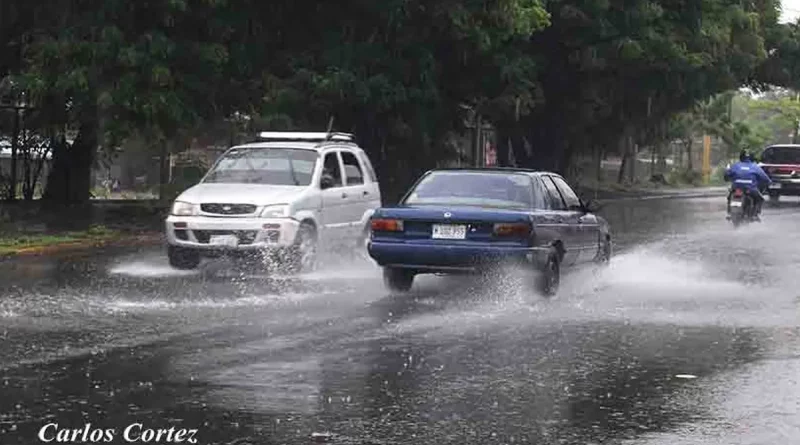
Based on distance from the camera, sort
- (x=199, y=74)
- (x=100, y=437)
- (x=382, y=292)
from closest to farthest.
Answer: (x=100, y=437) < (x=382, y=292) < (x=199, y=74)

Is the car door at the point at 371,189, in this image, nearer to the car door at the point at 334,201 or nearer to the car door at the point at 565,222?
the car door at the point at 334,201

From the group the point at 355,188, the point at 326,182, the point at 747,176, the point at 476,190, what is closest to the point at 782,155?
the point at 747,176

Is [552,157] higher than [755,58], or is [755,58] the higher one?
[755,58]

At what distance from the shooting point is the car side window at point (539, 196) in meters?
15.1

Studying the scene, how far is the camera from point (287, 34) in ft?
90.8

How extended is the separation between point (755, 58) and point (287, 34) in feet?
62.5

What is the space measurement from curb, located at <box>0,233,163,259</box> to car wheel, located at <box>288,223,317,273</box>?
4781mm

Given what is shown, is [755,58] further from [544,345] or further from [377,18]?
[544,345]

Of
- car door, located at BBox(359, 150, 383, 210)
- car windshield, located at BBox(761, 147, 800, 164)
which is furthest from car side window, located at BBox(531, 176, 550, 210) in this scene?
car windshield, located at BBox(761, 147, 800, 164)

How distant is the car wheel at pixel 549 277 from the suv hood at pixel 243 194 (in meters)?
3.66

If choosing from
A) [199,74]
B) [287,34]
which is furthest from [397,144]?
[199,74]

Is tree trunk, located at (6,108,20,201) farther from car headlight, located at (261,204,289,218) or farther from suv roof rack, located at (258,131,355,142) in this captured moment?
car headlight, located at (261,204,289,218)

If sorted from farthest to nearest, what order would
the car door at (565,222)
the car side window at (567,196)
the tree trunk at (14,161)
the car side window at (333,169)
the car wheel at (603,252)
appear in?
the tree trunk at (14,161) → the car side window at (333,169) → the car wheel at (603,252) → the car side window at (567,196) → the car door at (565,222)

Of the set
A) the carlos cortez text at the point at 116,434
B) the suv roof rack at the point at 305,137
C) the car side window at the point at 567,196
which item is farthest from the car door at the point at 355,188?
the carlos cortez text at the point at 116,434
